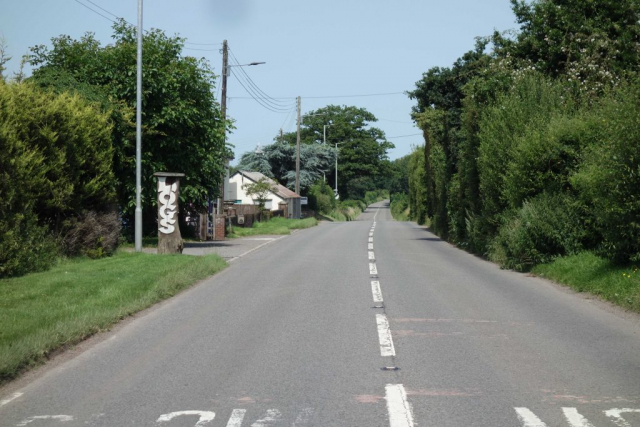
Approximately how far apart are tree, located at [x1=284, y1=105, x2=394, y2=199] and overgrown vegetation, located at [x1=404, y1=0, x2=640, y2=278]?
68015mm

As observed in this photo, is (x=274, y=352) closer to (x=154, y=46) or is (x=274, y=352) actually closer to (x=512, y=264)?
(x=512, y=264)

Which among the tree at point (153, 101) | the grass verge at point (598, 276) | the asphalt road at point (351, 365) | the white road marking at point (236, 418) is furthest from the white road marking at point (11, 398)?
the tree at point (153, 101)

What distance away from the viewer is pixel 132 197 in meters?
25.8

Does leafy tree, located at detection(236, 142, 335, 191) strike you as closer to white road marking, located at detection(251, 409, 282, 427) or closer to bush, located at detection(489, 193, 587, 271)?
bush, located at detection(489, 193, 587, 271)

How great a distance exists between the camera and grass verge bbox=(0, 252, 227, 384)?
8211 mm

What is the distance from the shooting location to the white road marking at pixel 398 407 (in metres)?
5.68

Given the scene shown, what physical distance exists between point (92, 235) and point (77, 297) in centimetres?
788

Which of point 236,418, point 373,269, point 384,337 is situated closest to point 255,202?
point 373,269

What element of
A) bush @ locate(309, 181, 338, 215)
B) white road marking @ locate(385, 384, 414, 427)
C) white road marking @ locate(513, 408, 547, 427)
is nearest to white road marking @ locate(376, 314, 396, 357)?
white road marking @ locate(385, 384, 414, 427)

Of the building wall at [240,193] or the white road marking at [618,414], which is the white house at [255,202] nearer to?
the building wall at [240,193]

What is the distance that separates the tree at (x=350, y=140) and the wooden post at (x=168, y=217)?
253 feet

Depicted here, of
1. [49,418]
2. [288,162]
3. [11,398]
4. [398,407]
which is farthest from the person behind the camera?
[288,162]

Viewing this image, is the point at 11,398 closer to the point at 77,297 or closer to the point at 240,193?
the point at 77,297

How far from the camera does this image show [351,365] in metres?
7.62
